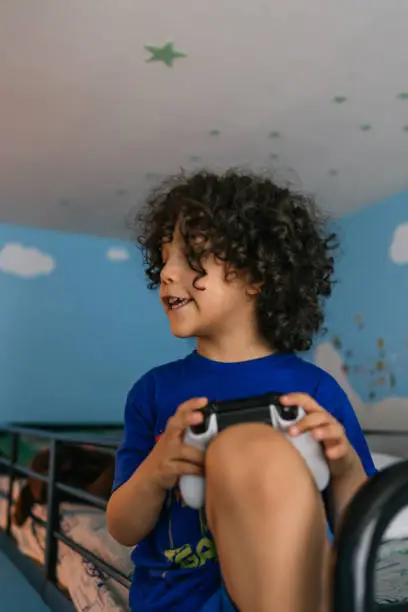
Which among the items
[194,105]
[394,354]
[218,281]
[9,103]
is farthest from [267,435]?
[394,354]

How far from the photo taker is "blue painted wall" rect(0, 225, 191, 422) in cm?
279

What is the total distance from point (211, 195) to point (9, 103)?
1.08 m

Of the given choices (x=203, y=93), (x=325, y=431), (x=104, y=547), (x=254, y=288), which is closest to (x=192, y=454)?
(x=325, y=431)

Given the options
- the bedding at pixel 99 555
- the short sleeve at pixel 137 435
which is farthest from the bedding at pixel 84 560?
the short sleeve at pixel 137 435

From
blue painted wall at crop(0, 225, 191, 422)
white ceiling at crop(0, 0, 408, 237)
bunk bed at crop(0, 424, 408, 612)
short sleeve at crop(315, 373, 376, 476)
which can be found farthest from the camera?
blue painted wall at crop(0, 225, 191, 422)

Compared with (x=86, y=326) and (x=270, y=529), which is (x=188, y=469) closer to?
(x=270, y=529)

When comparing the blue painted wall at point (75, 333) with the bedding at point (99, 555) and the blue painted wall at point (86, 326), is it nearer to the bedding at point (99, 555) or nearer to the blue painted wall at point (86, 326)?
the blue painted wall at point (86, 326)

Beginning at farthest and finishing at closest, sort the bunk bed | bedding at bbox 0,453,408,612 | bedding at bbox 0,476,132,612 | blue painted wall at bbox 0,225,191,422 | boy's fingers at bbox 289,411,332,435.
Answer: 1. blue painted wall at bbox 0,225,191,422
2. bedding at bbox 0,476,132,612
3. bedding at bbox 0,453,408,612
4. boy's fingers at bbox 289,411,332,435
5. the bunk bed

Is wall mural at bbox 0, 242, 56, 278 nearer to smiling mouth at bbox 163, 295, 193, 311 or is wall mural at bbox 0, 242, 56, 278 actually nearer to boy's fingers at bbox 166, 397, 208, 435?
smiling mouth at bbox 163, 295, 193, 311

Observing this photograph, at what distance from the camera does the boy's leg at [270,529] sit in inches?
15.8

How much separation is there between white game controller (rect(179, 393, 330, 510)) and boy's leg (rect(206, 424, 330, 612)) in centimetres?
6

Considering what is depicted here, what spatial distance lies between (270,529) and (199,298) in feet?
1.00

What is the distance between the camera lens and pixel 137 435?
71 centimetres

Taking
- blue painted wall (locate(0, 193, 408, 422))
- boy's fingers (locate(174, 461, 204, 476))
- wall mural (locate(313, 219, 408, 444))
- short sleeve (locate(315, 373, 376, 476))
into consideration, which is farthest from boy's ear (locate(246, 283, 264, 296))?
blue painted wall (locate(0, 193, 408, 422))
